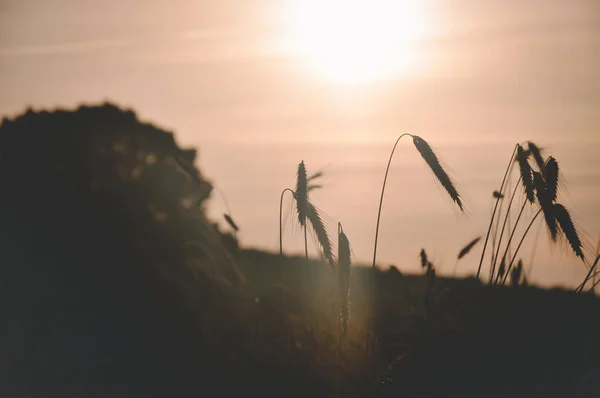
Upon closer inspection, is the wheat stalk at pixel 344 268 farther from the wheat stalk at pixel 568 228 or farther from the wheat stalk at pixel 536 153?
the wheat stalk at pixel 536 153

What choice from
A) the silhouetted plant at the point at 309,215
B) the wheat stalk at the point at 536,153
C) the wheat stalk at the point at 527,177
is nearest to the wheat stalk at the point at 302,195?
the silhouetted plant at the point at 309,215

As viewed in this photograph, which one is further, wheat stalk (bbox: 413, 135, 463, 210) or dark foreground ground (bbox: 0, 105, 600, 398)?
wheat stalk (bbox: 413, 135, 463, 210)

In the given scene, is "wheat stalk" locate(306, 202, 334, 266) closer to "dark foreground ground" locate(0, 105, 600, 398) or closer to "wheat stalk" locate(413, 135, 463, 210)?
"dark foreground ground" locate(0, 105, 600, 398)

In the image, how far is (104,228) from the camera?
764 centimetres

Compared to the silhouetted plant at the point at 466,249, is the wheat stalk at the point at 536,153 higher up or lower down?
higher up

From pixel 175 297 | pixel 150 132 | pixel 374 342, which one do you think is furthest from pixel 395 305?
pixel 150 132

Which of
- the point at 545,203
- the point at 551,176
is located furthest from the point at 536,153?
the point at 545,203

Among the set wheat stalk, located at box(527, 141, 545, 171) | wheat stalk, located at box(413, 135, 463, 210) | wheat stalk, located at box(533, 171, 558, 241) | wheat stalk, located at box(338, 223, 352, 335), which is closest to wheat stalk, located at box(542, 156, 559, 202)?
wheat stalk, located at box(533, 171, 558, 241)

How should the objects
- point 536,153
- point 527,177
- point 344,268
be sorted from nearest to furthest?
point 344,268 → point 527,177 → point 536,153

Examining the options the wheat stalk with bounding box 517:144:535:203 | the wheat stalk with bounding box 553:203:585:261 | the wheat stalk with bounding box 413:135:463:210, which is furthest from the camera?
the wheat stalk with bounding box 517:144:535:203

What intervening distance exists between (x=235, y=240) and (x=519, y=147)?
12.5ft

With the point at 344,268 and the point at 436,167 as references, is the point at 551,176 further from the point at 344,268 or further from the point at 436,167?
the point at 344,268

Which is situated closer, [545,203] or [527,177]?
[545,203]

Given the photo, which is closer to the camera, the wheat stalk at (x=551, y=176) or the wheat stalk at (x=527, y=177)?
the wheat stalk at (x=551, y=176)
